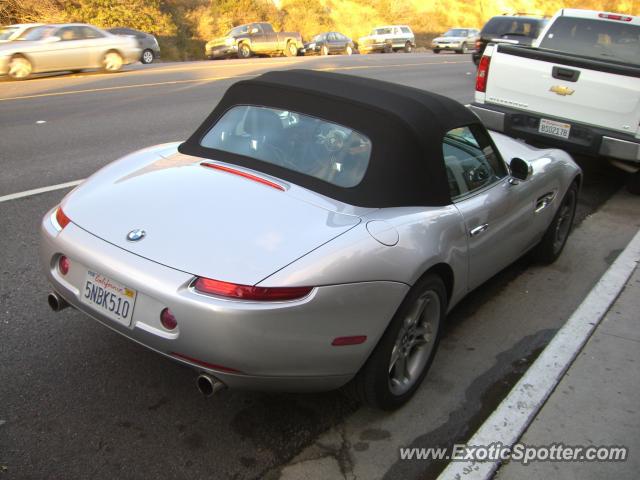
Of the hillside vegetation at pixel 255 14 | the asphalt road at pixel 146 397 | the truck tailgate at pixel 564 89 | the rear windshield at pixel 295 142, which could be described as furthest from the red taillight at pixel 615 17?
the hillside vegetation at pixel 255 14

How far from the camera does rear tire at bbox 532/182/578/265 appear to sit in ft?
16.4

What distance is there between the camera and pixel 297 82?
3.80m

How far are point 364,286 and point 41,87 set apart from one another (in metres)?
13.5

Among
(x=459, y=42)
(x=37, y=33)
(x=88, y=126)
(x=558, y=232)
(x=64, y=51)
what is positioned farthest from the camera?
(x=459, y=42)

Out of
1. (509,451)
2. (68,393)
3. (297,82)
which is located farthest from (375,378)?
(297,82)

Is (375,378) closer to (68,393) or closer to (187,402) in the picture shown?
(187,402)

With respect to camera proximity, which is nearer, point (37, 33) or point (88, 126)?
point (88, 126)

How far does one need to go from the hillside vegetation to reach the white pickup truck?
26.4 meters

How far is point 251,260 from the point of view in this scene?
8.50 feet

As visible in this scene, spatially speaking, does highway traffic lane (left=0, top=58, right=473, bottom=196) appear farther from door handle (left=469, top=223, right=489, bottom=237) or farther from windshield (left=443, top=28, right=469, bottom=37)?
windshield (left=443, top=28, right=469, bottom=37)

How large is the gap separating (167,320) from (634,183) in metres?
6.47

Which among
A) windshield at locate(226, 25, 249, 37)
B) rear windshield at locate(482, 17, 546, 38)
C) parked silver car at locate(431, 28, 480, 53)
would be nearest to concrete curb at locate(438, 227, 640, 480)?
rear windshield at locate(482, 17, 546, 38)

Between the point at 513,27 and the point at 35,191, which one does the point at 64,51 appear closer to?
the point at 35,191

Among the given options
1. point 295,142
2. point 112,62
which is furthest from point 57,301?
point 112,62
